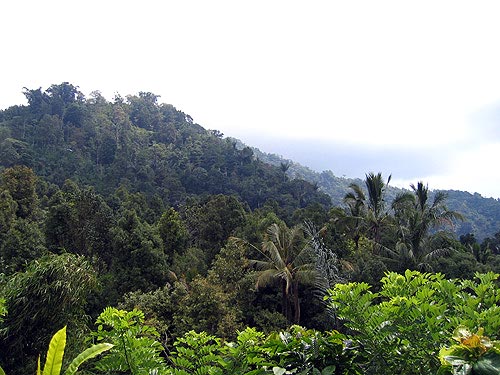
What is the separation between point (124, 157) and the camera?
41.7 metres

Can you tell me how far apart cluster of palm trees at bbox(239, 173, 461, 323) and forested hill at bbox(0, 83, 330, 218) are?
481 inches

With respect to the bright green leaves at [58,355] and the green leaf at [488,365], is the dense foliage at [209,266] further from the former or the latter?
the green leaf at [488,365]

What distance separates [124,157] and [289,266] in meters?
32.8

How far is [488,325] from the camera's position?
1998mm

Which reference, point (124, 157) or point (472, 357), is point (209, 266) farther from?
point (124, 157)

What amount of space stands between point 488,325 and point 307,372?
0.96 metres

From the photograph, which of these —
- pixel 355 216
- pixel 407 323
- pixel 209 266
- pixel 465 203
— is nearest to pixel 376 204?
pixel 355 216

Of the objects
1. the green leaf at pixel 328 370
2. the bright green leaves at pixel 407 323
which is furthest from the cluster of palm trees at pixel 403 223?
the green leaf at pixel 328 370

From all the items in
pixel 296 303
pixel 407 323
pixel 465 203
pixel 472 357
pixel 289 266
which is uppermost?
pixel 465 203

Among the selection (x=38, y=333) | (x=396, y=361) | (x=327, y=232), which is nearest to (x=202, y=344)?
(x=396, y=361)

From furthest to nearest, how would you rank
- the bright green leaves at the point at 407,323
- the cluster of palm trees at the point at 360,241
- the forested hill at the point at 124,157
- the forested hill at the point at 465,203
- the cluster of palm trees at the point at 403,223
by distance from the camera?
the forested hill at the point at 465,203, the forested hill at the point at 124,157, the cluster of palm trees at the point at 403,223, the cluster of palm trees at the point at 360,241, the bright green leaves at the point at 407,323

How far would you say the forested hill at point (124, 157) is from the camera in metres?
36.3

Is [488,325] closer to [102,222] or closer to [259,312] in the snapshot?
[259,312]

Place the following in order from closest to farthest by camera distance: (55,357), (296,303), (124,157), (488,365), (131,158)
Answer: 1. (488,365)
2. (55,357)
3. (296,303)
4. (124,157)
5. (131,158)
